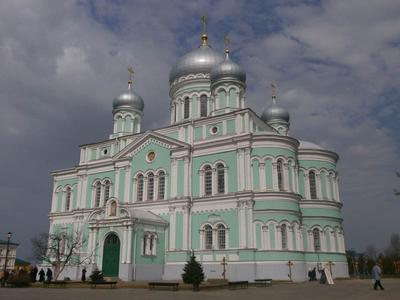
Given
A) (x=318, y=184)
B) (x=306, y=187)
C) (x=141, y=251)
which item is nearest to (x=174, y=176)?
(x=141, y=251)

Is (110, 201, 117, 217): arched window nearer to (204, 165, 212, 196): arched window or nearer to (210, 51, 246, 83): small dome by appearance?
(204, 165, 212, 196): arched window

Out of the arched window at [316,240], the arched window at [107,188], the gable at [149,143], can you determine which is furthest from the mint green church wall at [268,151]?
the arched window at [107,188]

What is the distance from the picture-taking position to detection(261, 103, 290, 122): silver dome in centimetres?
3788

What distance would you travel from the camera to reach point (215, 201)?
1079 inches

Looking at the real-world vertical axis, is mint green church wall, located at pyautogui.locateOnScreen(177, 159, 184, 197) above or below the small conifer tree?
above

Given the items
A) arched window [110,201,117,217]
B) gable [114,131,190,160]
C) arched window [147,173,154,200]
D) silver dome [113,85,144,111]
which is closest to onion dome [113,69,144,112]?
silver dome [113,85,144,111]

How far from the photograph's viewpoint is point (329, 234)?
29.3 meters

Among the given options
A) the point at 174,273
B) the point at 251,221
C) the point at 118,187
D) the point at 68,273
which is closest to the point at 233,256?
the point at 251,221

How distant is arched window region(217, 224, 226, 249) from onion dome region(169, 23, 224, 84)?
14.9 m

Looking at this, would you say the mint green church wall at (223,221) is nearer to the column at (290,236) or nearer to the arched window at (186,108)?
the column at (290,236)

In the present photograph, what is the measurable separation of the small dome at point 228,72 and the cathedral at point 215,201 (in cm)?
8

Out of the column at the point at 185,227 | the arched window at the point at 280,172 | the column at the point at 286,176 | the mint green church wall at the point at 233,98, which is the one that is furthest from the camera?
the mint green church wall at the point at 233,98

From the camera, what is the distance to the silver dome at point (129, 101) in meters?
37.9

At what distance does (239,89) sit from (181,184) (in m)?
9.15
